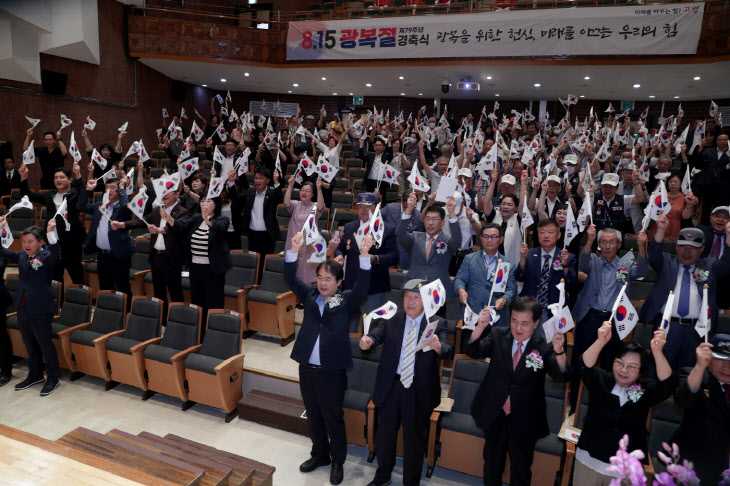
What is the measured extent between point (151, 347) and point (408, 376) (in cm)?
264

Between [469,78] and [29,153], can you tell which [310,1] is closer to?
[469,78]

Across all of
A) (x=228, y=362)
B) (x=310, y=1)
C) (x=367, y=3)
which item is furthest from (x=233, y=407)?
(x=310, y=1)

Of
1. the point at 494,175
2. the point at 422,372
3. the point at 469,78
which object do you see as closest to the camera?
the point at 422,372

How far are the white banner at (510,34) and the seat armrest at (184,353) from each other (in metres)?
8.75

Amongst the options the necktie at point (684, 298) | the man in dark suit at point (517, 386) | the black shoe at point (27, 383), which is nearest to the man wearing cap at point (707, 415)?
the man in dark suit at point (517, 386)

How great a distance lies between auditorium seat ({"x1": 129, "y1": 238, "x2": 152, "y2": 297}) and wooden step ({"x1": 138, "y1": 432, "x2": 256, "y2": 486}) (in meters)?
2.67

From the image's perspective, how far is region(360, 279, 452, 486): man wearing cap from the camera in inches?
114

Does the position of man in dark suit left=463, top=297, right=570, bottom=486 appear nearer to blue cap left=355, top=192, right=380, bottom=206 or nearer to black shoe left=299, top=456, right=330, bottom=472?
black shoe left=299, top=456, right=330, bottom=472

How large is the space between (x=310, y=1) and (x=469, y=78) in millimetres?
6724

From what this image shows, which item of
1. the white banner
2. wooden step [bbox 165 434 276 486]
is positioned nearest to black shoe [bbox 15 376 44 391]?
wooden step [bbox 165 434 276 486]

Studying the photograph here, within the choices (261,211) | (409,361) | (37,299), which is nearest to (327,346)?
(409,361)

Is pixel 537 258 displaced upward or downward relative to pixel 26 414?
upward

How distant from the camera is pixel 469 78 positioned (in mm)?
12492

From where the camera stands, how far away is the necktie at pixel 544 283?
12.2 feet
